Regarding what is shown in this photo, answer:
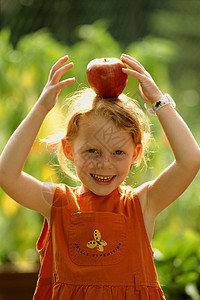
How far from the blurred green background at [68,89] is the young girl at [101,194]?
28 cm

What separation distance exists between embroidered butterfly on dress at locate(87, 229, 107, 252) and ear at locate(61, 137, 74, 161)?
20cm

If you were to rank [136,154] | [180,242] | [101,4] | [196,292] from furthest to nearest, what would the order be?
1. [101,4]
2. [180,242]
3. [196,292]
4. [136,154]

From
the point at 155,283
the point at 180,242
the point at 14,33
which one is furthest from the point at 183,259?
the point at 14,33

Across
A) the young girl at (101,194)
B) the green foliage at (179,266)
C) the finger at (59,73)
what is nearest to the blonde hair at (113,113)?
the young girl at (101,194)

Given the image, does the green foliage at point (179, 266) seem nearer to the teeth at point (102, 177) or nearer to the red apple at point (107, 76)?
the teeth at point (102, 177)

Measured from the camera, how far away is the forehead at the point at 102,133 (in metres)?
1.36

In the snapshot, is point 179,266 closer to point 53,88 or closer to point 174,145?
point 174,145

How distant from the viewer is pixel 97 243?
4.55 ft

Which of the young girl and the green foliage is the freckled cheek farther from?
the green foliage

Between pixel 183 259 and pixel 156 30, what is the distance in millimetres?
3265

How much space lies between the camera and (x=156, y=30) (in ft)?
17.9

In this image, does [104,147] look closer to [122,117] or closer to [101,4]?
[122,117]

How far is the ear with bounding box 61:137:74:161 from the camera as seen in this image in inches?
57.6

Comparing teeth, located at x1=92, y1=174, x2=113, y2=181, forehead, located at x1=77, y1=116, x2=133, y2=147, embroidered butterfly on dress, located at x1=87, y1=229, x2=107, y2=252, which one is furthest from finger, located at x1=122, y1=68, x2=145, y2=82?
embroidered butterfly on dress, located at x1=87, y1=229, x2=107, y2=252
